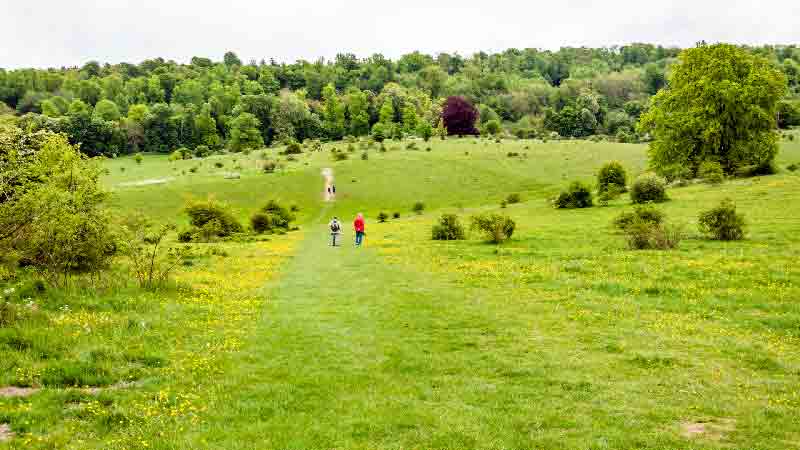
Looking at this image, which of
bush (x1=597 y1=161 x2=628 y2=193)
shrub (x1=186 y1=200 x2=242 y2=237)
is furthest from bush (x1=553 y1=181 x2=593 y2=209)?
shrub (x1=186 y1=200 x2=242 y2=237)

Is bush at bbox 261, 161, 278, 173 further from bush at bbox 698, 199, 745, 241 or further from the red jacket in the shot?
bush at bbox 698, 199, 745, 241

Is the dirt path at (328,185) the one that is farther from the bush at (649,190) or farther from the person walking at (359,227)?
the bush at (649,190)

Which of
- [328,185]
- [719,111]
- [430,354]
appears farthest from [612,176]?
[430,354]

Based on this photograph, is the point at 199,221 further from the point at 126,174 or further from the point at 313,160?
the point at 126,174

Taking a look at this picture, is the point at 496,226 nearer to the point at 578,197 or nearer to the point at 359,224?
the point at 359,224

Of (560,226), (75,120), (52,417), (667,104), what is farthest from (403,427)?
(75,120)

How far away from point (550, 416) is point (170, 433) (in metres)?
6.25

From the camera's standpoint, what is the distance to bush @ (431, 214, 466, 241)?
4350 cm

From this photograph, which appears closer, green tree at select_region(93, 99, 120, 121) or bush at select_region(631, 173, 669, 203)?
bush at select_region(631, 173, 669, 203)

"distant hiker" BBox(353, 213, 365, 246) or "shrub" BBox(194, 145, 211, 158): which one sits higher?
→ "shrub" BBox(194, 145, 211, 158)

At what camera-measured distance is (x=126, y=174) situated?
110875 millimetres

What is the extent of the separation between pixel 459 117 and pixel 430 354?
456ft

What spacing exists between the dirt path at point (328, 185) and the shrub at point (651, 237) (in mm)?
59645

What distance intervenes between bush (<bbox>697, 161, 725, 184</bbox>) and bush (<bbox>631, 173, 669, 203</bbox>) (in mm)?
9245
